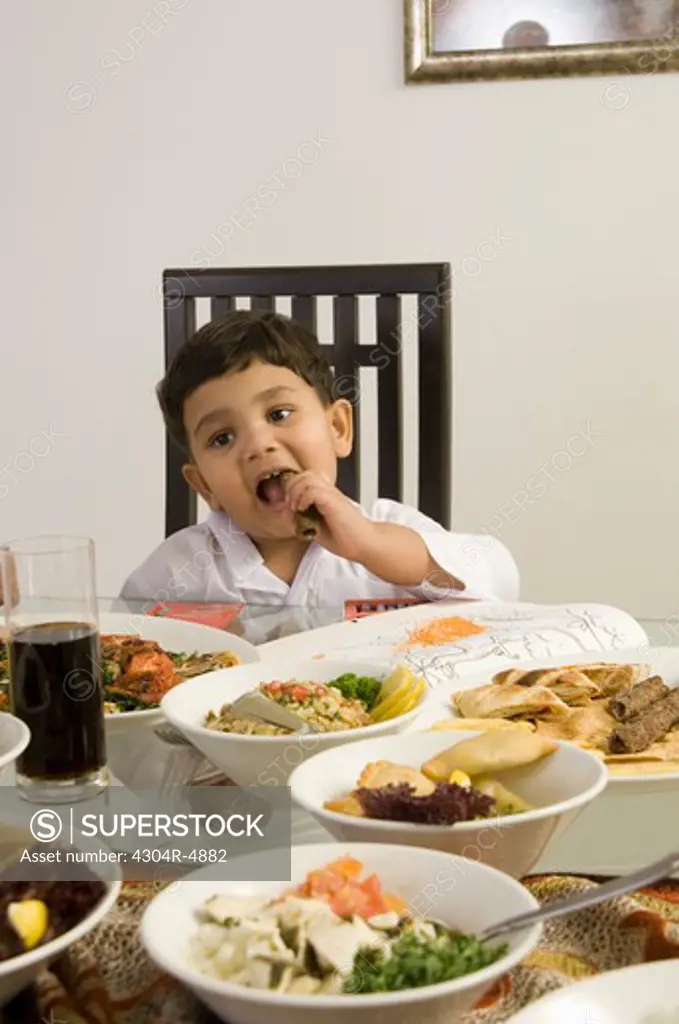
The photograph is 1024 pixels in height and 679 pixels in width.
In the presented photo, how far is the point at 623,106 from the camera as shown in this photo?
291 cm

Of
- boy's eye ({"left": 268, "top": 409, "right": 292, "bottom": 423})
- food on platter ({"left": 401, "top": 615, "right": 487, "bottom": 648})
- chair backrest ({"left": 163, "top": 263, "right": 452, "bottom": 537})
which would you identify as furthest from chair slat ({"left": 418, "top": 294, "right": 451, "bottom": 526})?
food on platter ({"left": 401, "top": 615, "right": 487, "bottom": 648})

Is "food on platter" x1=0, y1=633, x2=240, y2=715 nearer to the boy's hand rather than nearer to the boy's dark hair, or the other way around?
the boy's hand

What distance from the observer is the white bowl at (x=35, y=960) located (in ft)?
1.91

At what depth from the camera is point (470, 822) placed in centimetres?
70

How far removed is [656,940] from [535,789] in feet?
0.45

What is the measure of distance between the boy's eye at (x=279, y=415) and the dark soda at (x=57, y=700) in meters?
1.00

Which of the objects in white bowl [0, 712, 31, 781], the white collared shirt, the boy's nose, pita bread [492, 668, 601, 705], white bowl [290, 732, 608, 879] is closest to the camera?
white bowl [290, 732, 608, 879]

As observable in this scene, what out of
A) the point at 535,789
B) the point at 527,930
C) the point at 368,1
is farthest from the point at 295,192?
the point at 527,930

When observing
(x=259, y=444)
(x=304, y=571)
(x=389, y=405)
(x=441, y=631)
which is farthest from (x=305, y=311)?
(x=441, y=631)

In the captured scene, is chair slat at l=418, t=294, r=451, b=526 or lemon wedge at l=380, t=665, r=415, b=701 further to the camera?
chair slat at l=418, t=294, r=451, b=526

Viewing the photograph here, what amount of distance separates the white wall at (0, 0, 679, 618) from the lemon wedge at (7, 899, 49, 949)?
2.48 m

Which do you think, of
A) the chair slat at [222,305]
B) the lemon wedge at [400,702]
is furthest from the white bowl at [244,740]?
the chair slat at [222,305]

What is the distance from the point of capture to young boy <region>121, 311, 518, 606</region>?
1.70 metres

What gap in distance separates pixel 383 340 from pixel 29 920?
143 cm
